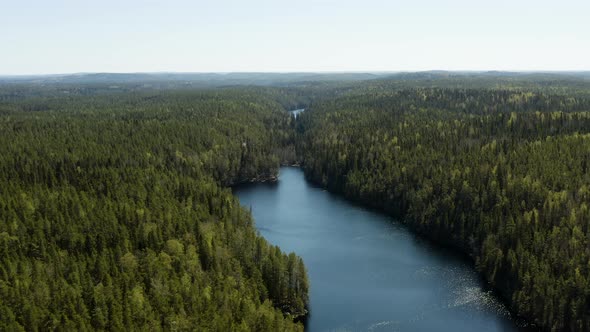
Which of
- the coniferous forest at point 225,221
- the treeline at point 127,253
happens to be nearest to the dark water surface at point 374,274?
the coniferous forest at point 225,221

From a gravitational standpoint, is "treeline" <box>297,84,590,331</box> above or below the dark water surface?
above

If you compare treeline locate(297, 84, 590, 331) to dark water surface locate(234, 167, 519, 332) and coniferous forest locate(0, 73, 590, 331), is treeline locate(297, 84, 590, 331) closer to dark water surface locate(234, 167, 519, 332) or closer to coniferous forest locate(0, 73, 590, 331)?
coniferous forest locate(0, 73, 590, 331)

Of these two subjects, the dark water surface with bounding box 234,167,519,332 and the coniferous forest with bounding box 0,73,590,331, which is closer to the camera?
the coniferous forest with bounding box 0,73,590,331

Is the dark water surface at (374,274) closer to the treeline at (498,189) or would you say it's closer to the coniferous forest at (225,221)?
the coniferous forest at (225,221)

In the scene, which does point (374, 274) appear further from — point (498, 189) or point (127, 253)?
point (127, 253)

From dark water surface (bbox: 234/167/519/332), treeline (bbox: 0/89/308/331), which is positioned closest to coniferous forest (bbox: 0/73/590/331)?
treeline (bbox: 0/89/308/331)

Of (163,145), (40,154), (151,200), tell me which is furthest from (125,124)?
(151,200)

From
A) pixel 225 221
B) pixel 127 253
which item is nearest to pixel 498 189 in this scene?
pixel 225 221
